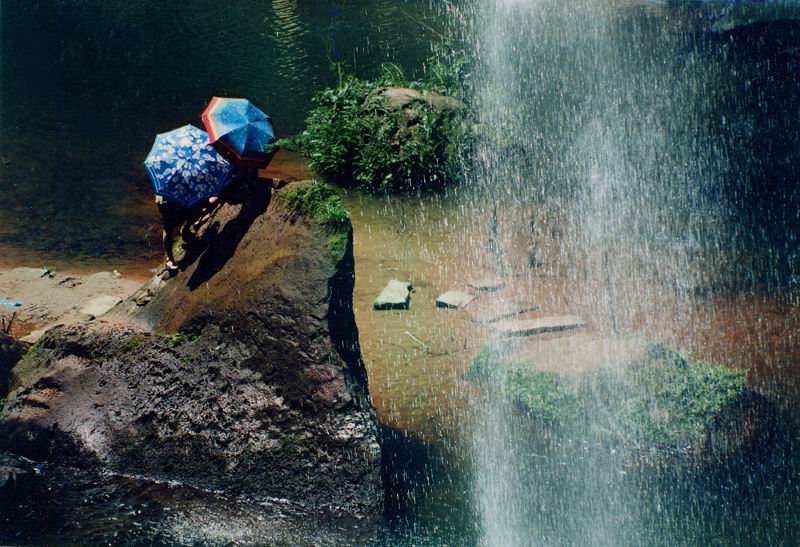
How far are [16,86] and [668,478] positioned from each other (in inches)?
427

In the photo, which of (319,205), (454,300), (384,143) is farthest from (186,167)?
(384,143)

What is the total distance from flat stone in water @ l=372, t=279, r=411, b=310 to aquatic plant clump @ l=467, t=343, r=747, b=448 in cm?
122

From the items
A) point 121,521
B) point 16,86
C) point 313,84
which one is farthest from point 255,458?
point 16,86

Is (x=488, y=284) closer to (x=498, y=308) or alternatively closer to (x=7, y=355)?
(x=498, y=308)

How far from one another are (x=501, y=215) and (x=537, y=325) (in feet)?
6.45

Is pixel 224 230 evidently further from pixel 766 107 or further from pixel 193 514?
pixel 766 107

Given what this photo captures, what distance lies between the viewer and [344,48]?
12625 mm

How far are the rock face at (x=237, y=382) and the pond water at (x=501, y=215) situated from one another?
247 millimetres

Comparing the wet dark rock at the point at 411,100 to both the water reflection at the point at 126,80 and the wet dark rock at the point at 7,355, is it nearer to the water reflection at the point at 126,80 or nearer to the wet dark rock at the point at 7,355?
the water reflection at the point at 126,80

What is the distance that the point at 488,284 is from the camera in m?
8.42

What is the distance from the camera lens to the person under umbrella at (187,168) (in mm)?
6473

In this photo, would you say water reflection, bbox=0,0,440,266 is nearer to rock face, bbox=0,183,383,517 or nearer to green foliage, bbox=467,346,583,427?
rock face, bbox=0,183,383,517

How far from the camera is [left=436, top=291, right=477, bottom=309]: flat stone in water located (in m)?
8.15

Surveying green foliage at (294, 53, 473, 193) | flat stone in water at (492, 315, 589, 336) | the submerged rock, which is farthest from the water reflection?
the submerged rock
